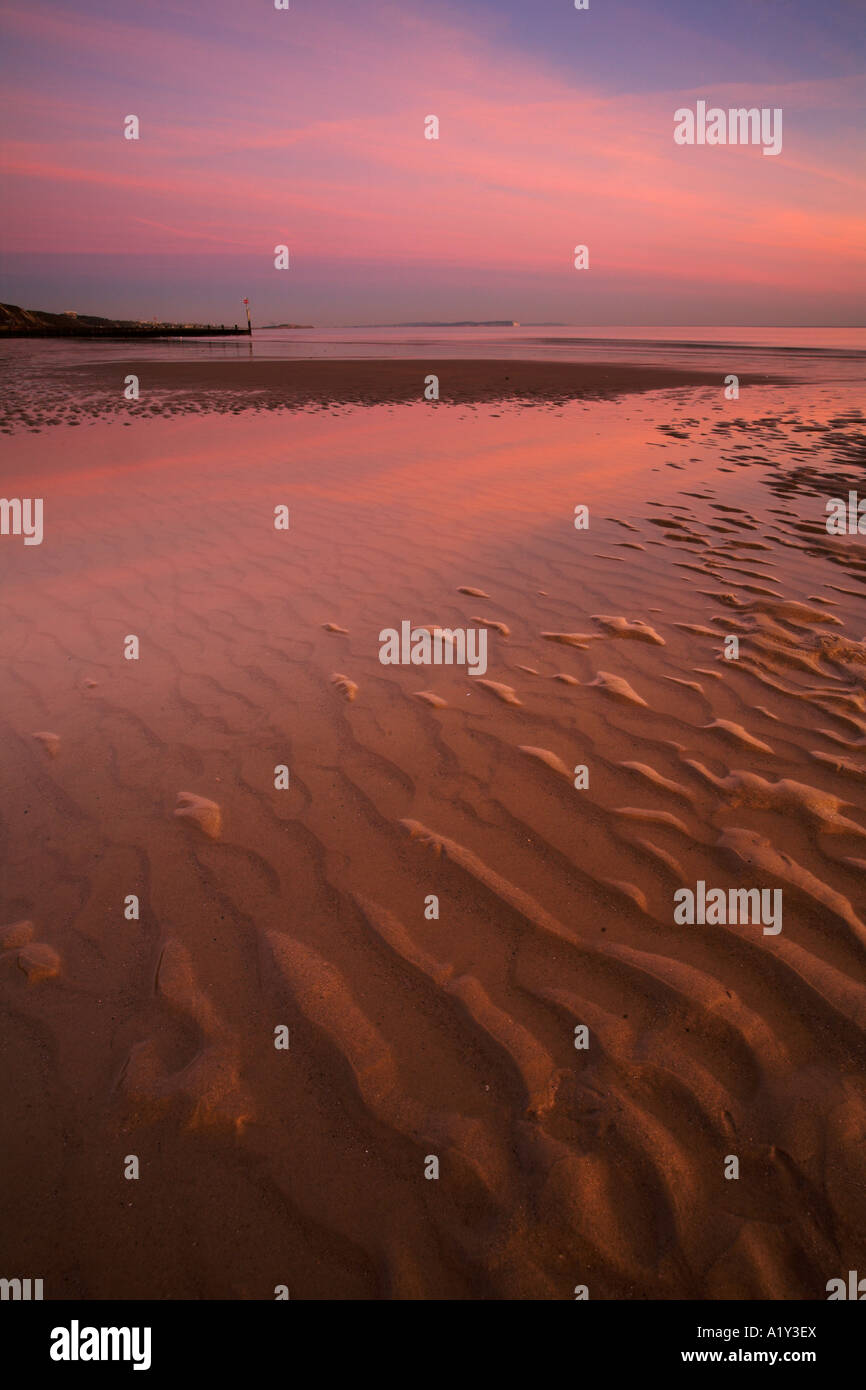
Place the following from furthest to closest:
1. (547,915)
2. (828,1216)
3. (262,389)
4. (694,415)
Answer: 1. (262,389)
2. (694,415)
3. (547,915)
4. (828,1216)

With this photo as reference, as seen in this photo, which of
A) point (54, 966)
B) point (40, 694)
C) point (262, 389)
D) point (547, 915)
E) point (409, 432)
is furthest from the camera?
point (262, 389)

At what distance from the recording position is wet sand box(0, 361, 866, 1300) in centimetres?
193

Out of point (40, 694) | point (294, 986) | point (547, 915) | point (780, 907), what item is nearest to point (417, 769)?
point (547, 915)

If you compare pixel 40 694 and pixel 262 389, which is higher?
pixel 262 389

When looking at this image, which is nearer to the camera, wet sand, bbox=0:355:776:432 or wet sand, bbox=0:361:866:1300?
wet sand, bbox=0:361:866:1300

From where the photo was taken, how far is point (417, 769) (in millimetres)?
3787

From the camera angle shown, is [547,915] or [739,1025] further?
[547,915]

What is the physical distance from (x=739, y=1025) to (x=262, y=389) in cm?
2463

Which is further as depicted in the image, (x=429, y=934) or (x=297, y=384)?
(x=297, y=384)

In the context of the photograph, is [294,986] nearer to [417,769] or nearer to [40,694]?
[417,769]

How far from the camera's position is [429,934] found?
2801 mm
